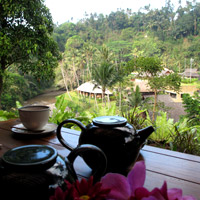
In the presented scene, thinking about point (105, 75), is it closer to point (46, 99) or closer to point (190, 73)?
point (46, 99)

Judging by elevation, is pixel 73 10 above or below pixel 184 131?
above

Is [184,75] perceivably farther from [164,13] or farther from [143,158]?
[143,158]

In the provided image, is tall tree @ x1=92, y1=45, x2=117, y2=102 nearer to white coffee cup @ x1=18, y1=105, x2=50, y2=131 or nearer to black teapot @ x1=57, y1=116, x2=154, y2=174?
white coffee cup @ x1=18, y1=105, x2=50, y2=131

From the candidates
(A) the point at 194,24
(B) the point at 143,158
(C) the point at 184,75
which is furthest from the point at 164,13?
(B) the point at 143,158

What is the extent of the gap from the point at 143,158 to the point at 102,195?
348 millimetres

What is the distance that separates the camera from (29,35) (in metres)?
2.95

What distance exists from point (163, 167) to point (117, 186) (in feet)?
0.99

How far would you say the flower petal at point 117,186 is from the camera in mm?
172

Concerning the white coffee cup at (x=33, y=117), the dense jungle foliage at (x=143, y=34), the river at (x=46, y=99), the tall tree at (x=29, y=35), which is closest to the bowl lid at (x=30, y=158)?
the white coffee cup at (x=33, y=117)

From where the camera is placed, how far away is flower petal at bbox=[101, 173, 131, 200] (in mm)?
172

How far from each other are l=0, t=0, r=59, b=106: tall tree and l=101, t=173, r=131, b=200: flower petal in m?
2.84

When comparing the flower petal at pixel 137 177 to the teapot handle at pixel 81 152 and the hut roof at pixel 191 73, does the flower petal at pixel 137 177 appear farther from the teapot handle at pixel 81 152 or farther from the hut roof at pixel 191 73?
the hut roof at pixel 191 73

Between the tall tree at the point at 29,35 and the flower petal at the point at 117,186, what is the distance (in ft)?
9.33

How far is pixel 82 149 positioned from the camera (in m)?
0.26
